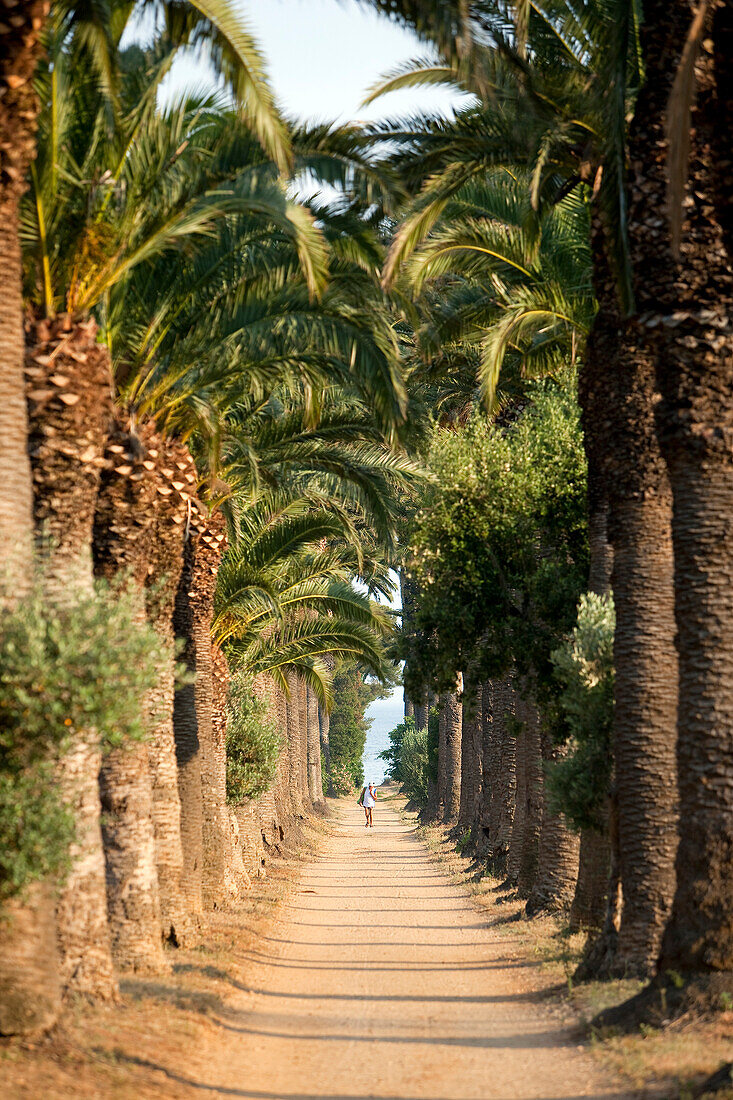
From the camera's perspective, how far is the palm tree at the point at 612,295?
1096 centimetres

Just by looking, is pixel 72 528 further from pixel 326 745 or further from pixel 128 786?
pixel 326 745

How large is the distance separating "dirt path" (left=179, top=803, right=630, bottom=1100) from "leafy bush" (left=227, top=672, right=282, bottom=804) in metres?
3.61

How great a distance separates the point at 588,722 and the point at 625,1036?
486cm

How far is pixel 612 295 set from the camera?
1206cm

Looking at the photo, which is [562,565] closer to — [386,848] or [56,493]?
[56,493]

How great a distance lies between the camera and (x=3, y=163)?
855 cm

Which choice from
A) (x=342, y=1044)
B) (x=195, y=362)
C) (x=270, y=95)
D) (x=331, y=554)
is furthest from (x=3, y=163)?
(x=331, y=554)

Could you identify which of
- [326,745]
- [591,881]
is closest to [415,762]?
[326,745]

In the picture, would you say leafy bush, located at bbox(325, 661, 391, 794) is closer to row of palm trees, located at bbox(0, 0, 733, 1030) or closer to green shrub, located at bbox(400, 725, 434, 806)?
green shrub, located at bbox(400, 725, 434, 806)

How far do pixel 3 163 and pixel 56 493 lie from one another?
8.51 ft

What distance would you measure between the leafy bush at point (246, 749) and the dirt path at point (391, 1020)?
3.61m

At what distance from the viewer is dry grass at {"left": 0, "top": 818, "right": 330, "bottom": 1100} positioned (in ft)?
23.8

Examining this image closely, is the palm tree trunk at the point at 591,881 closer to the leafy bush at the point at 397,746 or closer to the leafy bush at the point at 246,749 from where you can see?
the leafy bush at the point at 246,749

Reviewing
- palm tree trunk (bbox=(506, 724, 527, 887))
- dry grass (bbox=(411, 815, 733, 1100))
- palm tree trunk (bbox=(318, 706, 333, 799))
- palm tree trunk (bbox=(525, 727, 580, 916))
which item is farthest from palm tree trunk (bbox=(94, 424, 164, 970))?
palm tree trunk (bbox=(318, 706, 333, 799))
